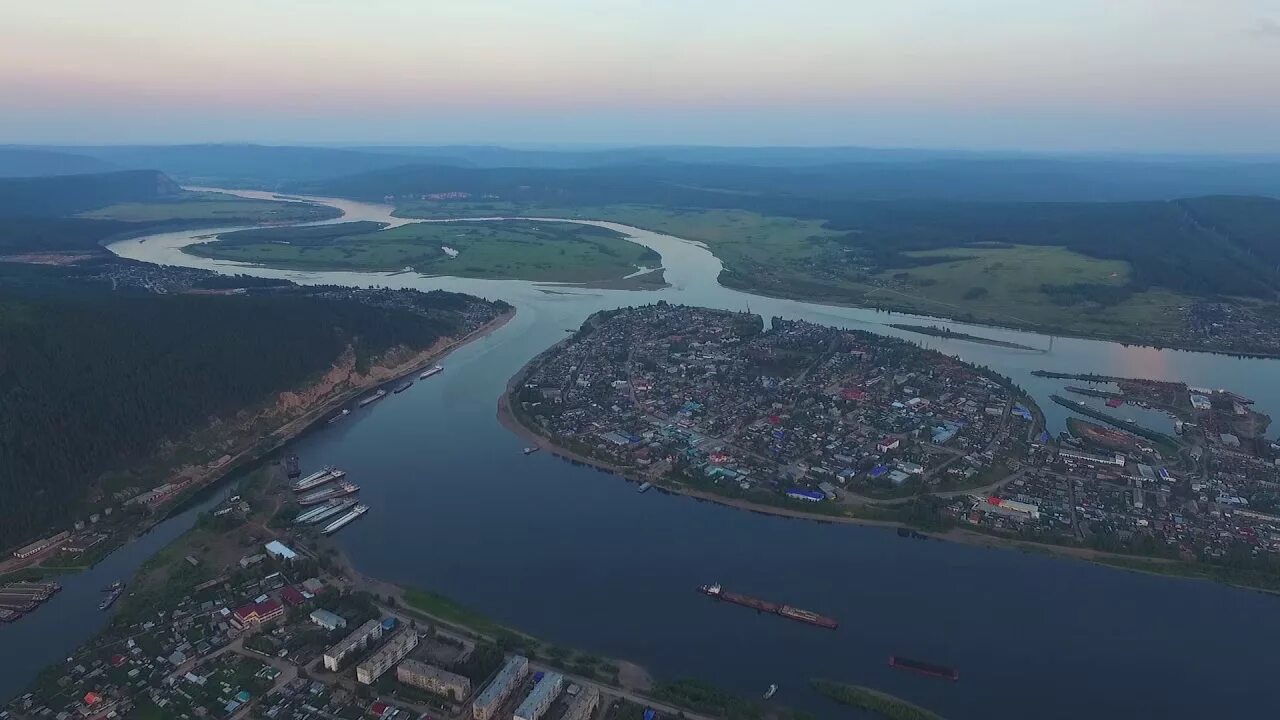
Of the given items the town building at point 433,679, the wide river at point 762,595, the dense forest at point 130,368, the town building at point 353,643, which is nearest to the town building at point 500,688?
the town building at point 433,679

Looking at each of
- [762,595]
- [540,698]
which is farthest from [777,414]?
[540,698]

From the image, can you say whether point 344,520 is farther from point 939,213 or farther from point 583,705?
point 939,213

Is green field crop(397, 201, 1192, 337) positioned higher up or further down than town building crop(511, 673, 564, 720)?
higher up

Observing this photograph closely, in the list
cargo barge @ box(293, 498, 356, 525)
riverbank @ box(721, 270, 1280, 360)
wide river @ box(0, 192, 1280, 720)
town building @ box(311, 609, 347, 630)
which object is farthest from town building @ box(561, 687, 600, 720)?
riverbank @ box(721, 270, 1280, 360)

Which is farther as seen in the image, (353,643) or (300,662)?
(353,643)

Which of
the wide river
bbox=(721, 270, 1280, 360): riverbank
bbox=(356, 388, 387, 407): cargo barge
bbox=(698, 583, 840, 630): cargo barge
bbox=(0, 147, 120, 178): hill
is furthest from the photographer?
bbox=(0, 147, 120, 178): hill

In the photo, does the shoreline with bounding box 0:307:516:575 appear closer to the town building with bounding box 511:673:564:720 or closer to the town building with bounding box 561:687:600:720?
the town building with bounding box 511:673:564:720
